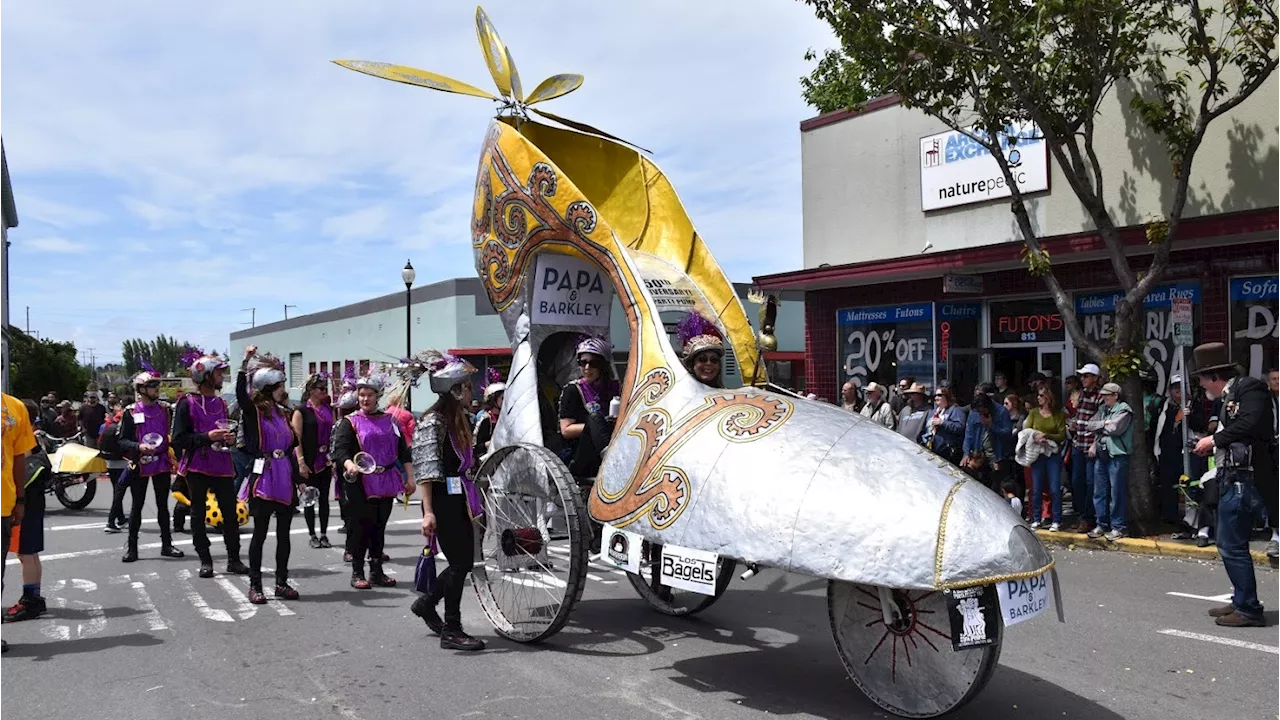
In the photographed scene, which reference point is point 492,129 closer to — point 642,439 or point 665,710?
point 642,439

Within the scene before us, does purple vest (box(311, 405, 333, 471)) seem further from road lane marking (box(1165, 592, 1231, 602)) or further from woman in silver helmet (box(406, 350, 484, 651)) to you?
road lane marking (box(1165, 592, 1231, 602))

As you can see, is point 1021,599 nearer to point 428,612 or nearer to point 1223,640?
point 1223,640

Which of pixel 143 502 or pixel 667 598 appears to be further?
pixel 143 502

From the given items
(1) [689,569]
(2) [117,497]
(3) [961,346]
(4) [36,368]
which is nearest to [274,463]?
(1) [689,569]

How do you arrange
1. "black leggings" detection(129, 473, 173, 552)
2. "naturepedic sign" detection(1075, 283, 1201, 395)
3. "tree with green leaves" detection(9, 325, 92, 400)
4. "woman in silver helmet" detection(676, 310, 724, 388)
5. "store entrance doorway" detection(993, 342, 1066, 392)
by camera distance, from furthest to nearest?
"tree with green leaves" detection(9, 325, 92, 400), "store entrance doorway" detection(993, 342, 1066, 392), "naturepedic sign" detection(1075, 283, 1201, 395), "black leggings" detection(129, 473, 173, 552), "woman in silver helmet" detection(676, 310, 724, 388)

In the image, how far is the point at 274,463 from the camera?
780 cm

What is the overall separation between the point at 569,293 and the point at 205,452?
3.42 meters

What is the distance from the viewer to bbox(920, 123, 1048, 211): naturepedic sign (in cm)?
1362

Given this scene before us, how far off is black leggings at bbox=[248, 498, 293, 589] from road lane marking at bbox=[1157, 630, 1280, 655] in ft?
19.9

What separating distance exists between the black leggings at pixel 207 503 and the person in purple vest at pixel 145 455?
1.31m

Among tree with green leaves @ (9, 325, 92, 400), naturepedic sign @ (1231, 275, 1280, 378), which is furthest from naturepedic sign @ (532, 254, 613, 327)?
tree with green leaves @ (9, 325, 92, 400)

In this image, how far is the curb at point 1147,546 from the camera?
9119 millimetres

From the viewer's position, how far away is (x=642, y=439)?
5.40 metres

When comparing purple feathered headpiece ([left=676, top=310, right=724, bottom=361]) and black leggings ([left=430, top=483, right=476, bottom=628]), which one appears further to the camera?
black leggings ([left=430, top=483, right=476, bottom=628])
